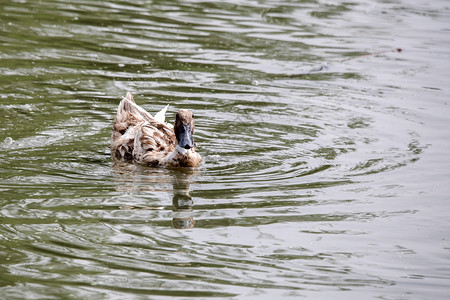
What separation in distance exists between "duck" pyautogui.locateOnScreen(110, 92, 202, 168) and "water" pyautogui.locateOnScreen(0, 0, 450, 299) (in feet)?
0.80

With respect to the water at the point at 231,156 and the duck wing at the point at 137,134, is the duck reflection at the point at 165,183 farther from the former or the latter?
the duck wing at the point at 137,134

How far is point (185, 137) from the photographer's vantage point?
977cm

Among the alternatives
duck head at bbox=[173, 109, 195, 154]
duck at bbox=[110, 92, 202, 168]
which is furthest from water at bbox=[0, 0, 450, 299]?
duck head at bbox=[173, 109, 195, 154]

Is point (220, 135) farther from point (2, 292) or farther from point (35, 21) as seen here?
point (35, 21)

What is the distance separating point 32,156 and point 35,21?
23.1ft

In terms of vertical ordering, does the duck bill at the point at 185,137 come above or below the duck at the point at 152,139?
above

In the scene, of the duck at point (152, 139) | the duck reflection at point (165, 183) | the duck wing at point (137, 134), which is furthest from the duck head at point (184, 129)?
the duck wing at point (137, 134)

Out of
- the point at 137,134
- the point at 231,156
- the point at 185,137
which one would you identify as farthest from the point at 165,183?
the point at 137,134

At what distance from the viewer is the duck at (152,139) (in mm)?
9812

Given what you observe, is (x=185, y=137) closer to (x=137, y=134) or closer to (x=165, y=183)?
(x=165, y=183)

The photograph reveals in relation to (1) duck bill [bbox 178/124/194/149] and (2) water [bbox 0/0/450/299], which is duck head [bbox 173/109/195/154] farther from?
(2) water [bbox 0/0/450/299]

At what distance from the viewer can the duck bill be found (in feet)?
31.8

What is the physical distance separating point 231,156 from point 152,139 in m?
1.01

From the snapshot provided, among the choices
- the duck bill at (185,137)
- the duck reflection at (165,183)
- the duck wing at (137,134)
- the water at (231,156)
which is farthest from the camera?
the duck wing at (137,134)
